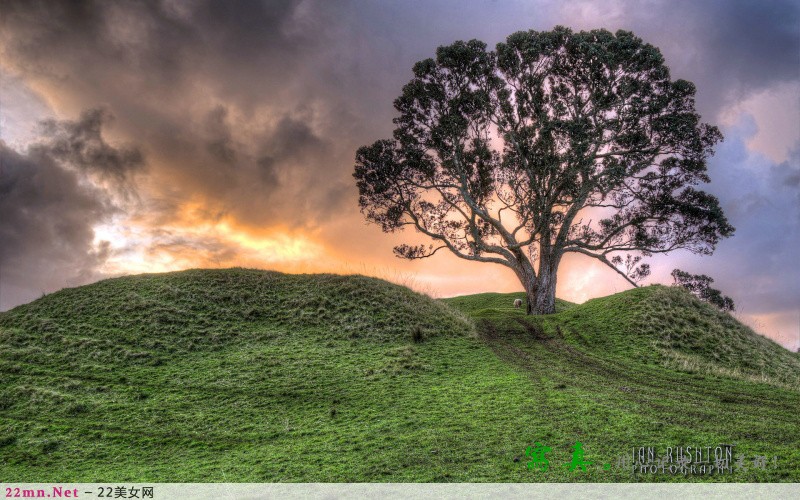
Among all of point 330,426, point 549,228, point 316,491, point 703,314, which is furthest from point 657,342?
point 316,491

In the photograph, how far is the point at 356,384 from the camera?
15.6 metres

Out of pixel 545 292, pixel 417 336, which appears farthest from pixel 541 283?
pixel 417 336

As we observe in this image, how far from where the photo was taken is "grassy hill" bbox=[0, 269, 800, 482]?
1009 centimetres

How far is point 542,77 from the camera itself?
3184 centimetres

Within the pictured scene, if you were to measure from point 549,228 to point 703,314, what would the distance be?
9416 mm

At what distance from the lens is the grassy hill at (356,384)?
33.1ft

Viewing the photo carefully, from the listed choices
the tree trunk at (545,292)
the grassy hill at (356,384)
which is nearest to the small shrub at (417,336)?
the grassy hill at (356,384)

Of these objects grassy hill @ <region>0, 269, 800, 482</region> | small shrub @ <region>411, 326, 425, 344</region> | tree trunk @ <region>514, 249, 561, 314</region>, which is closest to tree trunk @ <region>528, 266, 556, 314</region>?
tree trunk @ <region>514, 249, 561, 314</region>

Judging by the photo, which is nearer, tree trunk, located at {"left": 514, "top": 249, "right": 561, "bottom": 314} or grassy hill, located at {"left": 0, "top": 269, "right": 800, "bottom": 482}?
grassy hill, located at {"left": 0, "top": 269, "right": 800, "bottom": 482}

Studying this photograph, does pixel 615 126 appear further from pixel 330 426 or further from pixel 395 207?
pixel 330 426

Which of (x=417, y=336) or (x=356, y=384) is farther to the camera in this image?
(x=417, y=336)

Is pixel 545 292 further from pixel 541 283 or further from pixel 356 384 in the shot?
pixel 356 384

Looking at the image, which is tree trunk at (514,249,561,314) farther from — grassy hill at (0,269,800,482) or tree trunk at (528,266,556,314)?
grassy hill at (0,269,800,482)

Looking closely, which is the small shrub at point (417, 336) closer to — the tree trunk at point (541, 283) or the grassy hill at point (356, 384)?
the grassy hill at point (356, 384)
